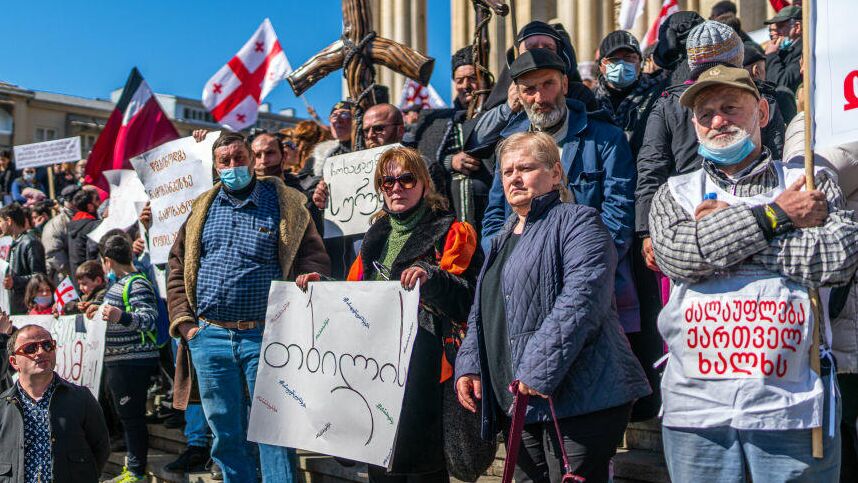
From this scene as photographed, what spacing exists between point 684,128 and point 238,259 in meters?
2.47

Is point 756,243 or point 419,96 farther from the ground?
point 419,96

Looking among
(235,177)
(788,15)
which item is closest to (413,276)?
(235,177)

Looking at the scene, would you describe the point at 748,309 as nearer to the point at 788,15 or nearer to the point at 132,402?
the point at 788,15

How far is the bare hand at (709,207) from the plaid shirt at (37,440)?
445 centimetres

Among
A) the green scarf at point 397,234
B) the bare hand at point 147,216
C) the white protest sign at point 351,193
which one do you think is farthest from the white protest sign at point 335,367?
the bare hand at point 147,216

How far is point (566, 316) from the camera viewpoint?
347 centimetres

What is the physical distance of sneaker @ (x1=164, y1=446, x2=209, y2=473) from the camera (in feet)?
22.0

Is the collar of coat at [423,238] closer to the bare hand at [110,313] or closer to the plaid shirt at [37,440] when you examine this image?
the bare hand at [110,313]

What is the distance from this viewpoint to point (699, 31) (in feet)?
15.5

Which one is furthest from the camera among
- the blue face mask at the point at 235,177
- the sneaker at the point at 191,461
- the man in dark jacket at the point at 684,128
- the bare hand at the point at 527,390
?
the sneaker at the point at 191,461

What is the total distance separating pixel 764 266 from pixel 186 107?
2925 inches

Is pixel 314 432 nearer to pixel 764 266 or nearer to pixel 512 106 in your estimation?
pixel 512 106

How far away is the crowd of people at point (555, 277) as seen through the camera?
3.11m

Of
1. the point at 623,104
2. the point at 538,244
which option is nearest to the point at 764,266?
the point at 538,244
